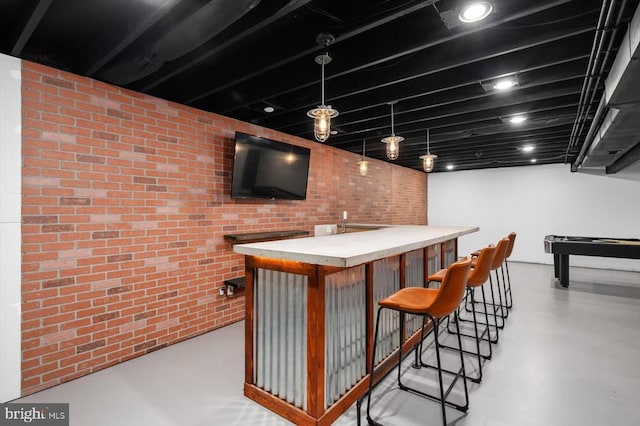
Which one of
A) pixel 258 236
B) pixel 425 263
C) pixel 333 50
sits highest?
pixel 333 50

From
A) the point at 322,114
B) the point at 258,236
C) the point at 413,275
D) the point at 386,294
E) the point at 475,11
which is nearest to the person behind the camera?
the point at 475,11

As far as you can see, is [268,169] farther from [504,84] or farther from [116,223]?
[504,84]

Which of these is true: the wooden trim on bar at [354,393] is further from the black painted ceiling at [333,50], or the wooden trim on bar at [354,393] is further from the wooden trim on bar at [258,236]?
the black painted ceiling at [333,50]

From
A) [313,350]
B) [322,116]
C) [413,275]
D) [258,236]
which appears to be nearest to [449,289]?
[313,350]

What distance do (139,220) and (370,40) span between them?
2660mm

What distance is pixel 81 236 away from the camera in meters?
2.69

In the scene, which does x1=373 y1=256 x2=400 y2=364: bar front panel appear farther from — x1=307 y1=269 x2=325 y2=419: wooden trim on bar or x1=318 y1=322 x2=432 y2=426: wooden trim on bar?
x1=307 y1=269 x2=325 y2=419: wooden trim on bar

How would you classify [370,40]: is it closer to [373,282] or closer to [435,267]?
[373,282]

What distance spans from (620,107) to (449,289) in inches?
99.0

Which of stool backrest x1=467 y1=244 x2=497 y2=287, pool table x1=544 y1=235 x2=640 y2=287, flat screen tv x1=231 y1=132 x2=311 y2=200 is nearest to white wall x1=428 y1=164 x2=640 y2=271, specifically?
pool table x1=544 y1=235 x2=640 y2=287

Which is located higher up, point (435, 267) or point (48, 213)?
point (48, 213)

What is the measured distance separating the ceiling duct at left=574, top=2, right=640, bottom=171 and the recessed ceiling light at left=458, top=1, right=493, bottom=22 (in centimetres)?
85

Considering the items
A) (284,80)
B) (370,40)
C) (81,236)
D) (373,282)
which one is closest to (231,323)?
(81,236)

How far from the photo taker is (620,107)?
9.29ft
